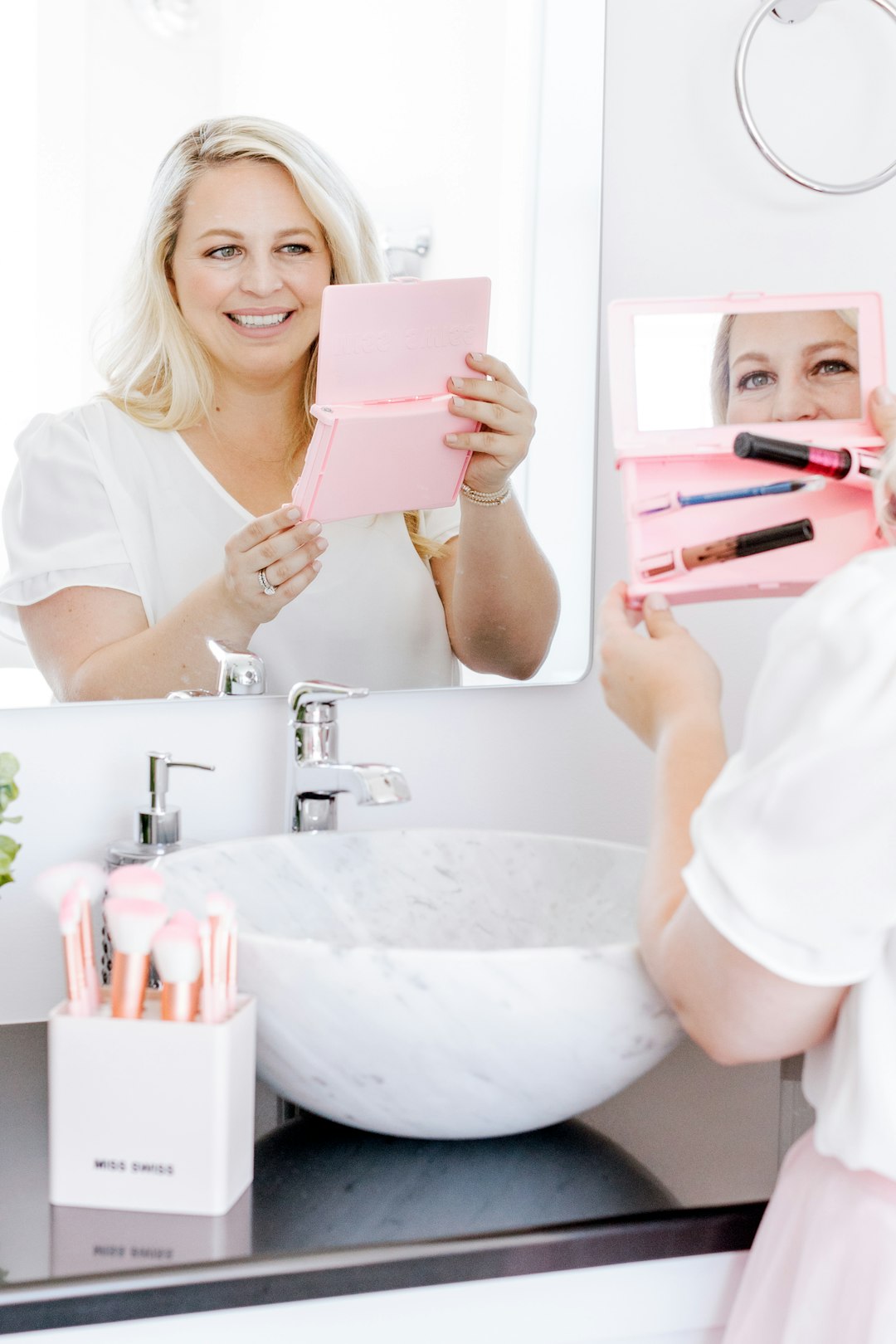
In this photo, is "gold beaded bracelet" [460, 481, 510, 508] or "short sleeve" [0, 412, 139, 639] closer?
"short sleeve" [0, 412, 139, 639]

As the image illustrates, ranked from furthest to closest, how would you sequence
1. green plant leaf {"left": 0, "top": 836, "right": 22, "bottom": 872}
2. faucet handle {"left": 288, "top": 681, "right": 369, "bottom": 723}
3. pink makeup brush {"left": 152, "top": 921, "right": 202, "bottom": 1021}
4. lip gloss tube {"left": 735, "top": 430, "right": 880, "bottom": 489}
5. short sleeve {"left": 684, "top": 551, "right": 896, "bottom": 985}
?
faucet handle {"left": 288, "top": 681, "right": 369, "bottom": 723}
lip gloss tube {"left": 735, "top": 430, "right": 880, "bottom": 489}
green plant leaf {"left": 0, "top": 836, "right": 22, "bottom": 872}
pink makeup brush {"left": 152, "top": 921, "right": 202, "bottom": 1021}
short sleeve {"left": 684, "top": 551, "right": 896, "bottom": 985}

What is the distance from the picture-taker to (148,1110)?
2.31 ft

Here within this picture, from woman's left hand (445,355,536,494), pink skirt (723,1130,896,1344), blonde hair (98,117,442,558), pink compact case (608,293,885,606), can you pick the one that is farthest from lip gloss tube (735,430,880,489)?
pink skirt (723,1130,896,1344)

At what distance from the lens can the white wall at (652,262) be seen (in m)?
1.19

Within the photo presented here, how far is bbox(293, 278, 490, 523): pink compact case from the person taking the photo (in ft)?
3.27

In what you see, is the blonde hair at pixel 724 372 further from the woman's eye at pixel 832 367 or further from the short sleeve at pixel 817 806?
the short sleeve at pixel 817 806

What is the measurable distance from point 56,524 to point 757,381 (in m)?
0.59

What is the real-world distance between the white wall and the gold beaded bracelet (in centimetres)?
13

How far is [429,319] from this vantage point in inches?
39.8

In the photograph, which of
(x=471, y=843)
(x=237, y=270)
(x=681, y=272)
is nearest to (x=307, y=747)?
(x=471, y=843)

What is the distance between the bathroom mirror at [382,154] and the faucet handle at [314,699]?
0.25ft

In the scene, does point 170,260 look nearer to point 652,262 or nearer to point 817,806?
point 652,262

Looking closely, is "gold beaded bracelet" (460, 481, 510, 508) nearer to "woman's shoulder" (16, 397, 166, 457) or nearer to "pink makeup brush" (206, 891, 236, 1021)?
"woman's shoulder" (16, 397, 166, 457)

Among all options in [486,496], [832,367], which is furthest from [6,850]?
[832,367]
